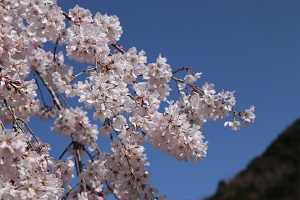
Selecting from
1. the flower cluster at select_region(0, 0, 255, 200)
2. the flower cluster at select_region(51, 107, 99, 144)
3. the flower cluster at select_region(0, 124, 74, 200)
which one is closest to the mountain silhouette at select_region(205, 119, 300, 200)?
the flower cluster at select_region(51, 107, 99, 144)

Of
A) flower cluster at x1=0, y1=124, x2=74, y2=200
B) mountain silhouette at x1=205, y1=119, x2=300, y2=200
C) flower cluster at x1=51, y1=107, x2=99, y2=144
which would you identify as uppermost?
mountain silhouette at x1=205, y1=119, x2=300, y2=200

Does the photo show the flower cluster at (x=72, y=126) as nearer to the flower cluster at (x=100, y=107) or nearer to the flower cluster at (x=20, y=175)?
the flower cluster at (x=100, y=107)

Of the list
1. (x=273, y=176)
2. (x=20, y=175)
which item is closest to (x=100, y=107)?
(x=20, y=175)

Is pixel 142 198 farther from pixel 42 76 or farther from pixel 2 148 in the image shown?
pixel 42 76

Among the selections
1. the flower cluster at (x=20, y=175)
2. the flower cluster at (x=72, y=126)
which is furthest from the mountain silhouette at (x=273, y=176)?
the flower cluster at (x=20, y=175)

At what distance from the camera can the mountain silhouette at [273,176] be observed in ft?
75.4

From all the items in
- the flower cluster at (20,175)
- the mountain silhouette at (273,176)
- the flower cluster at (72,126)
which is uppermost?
the mountain silhouette at (273,176)

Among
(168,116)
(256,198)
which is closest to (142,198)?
(168,116)

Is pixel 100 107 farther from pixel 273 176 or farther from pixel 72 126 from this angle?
pixel 273 176

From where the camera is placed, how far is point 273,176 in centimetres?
2744

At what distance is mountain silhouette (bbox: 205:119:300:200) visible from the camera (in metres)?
23.0

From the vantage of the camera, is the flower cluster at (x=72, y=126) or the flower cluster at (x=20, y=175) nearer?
the flower cluster at (x=20, y=175)

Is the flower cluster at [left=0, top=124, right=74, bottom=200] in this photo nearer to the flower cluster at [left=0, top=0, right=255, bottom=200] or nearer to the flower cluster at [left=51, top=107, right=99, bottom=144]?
the flower cluster at [left=0, top=0, right=255, bottom=200]

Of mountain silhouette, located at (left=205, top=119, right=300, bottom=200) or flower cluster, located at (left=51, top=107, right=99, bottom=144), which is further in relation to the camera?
mountain silhouette, located at (left=205, top=119, right=300, bottom=200)
